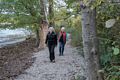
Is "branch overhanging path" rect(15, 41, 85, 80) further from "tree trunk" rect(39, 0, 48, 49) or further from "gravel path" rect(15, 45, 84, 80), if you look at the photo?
"tree trunk" rect(39, 0, 48, 49)

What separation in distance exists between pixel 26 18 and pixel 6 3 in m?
1.77

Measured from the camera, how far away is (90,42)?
401 cm

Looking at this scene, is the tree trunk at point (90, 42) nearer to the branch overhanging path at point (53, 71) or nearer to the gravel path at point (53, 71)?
the branch overhanging path at point (53, 71)

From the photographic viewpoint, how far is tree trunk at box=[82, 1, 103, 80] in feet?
12.9

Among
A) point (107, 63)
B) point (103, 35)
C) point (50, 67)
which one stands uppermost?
point (103, 35)

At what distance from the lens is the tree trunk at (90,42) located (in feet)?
12.9

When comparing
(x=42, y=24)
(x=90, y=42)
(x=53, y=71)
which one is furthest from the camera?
(x=42, y=24)

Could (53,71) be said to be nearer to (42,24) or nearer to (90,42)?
(90,42)

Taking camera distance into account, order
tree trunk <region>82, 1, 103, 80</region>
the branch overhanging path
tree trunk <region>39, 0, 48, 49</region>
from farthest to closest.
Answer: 1. tree trunk <region>39, 0, 48, 49</region>
2. the branch overhanging path
3. tree trunk <region>82, 1, 103, 80</region>

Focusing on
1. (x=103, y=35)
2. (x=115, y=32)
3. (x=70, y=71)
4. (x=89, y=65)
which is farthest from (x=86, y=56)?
(x=70, y=71)

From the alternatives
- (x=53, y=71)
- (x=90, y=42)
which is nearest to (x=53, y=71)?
(x=53, y=71)

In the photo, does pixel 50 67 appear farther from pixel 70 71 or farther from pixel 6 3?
pixel 6 3

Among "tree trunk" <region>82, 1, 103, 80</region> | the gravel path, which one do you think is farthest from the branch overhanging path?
"tree trunk" <region>82, 1, 103, 80</region>

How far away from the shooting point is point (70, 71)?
1058cm
